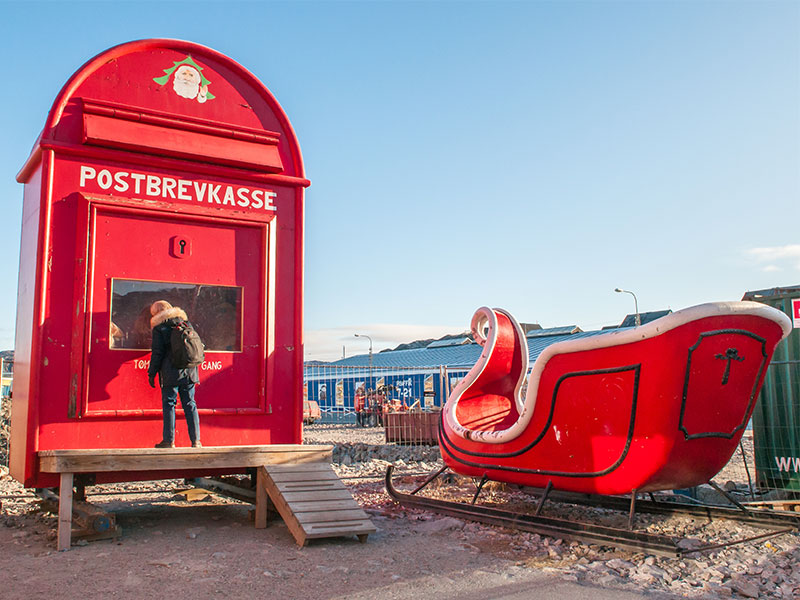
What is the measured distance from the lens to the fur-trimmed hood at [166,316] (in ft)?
21.8

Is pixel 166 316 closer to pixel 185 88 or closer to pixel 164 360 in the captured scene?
pixel 164 360

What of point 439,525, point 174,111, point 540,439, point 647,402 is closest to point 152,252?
point 174,111

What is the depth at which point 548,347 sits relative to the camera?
630 centimetres

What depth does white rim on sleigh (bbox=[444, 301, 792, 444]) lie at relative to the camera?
526 cm

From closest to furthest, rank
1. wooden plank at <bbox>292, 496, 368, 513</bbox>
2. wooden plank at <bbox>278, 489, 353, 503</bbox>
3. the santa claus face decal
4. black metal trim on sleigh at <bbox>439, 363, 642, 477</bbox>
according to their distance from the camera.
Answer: black metal trim on sleigh at <bbox>439, 363, 642, 477</bbox> < wooden plank at <bbox>292, 496, 368, 513</bbox> < wooden plank at <bbox>278, 489, 353, 503</bbox> < the santa claus face decal

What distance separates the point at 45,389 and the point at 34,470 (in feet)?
2.28

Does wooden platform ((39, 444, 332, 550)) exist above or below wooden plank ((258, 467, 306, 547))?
above

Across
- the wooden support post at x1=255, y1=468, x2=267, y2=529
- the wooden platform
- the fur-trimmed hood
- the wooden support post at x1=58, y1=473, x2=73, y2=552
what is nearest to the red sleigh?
the wooden platform

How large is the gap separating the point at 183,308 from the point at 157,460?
1.55 metres

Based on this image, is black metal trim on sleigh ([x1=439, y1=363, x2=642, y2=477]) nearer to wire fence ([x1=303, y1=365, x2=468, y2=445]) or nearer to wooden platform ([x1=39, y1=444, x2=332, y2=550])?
wooden platform ([x1=39, y1=444, x2=332, y2=550])

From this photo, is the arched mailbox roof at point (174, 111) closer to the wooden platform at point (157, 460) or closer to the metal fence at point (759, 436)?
the wooden platform at point (157, 460)

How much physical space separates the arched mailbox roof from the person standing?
6.00 ft

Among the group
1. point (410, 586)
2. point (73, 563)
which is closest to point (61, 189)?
point (73, 563)

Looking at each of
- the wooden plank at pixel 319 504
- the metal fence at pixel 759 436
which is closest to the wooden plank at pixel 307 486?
the wooden plank at pixel 319 504
